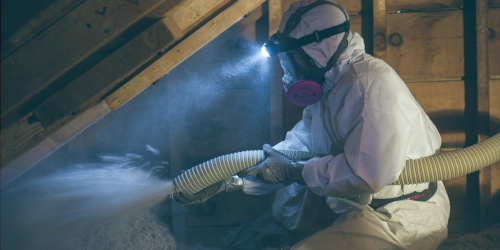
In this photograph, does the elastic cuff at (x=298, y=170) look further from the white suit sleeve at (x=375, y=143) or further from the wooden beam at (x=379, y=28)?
the wooden beam at (x=379, y=28)

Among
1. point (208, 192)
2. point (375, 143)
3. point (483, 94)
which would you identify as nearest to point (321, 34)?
point (375, 143)

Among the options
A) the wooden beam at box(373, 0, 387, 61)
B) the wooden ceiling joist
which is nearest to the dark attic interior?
the wooden beam at box(373, 0, 387, 61)

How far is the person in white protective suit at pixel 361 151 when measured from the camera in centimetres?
122

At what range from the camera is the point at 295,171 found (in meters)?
1.53

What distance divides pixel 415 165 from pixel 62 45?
165cm

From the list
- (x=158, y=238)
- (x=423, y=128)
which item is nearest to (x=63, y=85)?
(x=158, y=238)

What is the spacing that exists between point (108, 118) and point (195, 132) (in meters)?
0.74

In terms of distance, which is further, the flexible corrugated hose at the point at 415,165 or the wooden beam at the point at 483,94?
the wooden beam at the point at 483,94

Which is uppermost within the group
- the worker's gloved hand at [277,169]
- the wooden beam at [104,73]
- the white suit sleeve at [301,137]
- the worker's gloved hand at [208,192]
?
the wooden beam at [104,73]

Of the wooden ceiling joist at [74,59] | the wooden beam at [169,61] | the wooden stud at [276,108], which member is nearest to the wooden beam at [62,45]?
the wooden ceiling joist at [74,59]

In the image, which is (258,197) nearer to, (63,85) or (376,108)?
(376,108)

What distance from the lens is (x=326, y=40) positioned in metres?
1.39

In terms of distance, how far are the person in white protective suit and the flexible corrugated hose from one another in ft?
0.26

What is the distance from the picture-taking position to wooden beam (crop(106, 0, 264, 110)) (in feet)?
4.57
